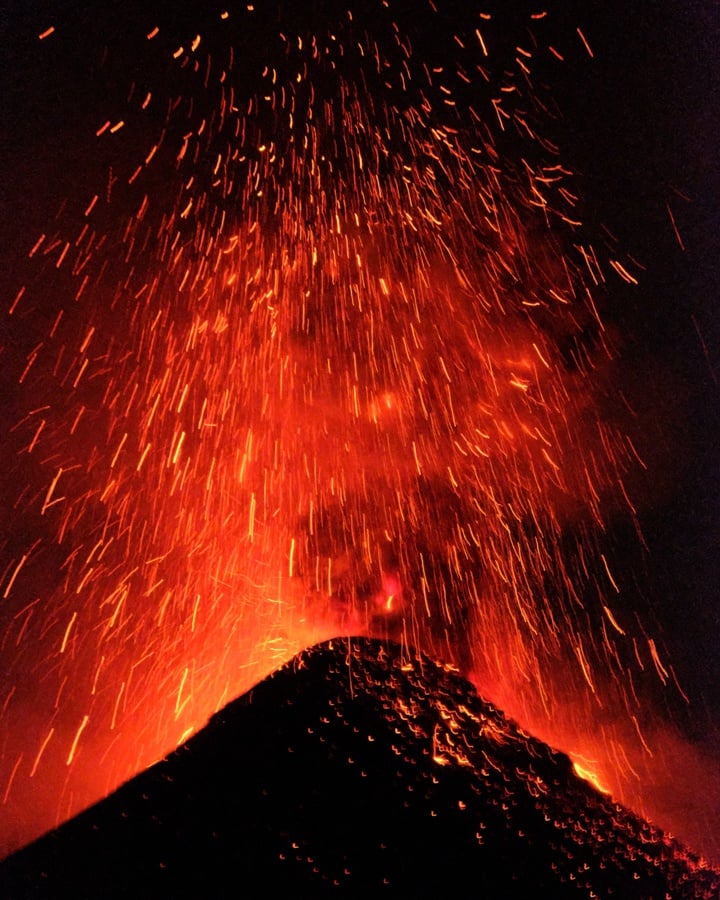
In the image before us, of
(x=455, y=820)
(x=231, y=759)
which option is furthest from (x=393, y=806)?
(x=231, y=759)

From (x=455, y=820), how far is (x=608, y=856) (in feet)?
4.77

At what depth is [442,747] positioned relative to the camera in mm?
6555

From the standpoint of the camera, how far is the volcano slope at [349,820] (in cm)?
516

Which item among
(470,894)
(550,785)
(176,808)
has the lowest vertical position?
(550,785)

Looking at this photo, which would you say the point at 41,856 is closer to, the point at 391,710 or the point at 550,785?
the point at 391,710

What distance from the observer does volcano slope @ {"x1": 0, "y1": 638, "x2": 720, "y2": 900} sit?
16.9ft

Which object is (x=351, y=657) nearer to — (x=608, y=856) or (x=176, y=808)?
(x=176, y=808)

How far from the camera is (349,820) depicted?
5512 millimetres

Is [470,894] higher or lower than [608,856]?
higher

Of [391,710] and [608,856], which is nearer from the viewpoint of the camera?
[608,856]

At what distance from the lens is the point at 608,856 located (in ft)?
19.6

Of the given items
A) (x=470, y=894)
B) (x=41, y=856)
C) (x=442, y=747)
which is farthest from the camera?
(x=442, y=747)

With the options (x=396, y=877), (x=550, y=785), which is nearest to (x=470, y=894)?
(x=396, y=877)

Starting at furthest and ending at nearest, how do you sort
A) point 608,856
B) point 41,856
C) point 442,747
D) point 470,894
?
point 442,747 < point 608,856 < point 41,856 < point 470,894
